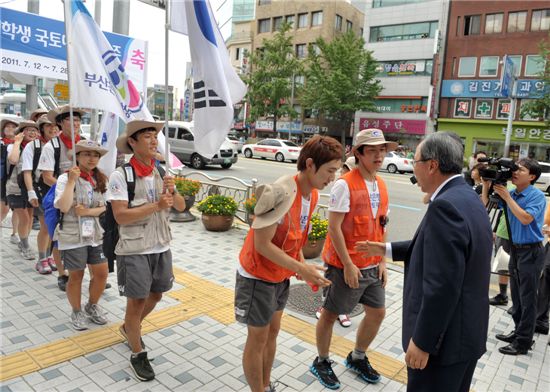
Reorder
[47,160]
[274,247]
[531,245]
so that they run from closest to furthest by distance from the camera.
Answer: [274,247]
[531,245]
[47,160]

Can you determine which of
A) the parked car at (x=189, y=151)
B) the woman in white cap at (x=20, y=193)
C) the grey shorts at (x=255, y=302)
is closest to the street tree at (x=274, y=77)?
the parked car at (x=189, y=151)

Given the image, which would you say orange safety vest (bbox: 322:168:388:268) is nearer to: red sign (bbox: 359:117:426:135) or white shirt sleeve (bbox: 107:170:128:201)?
white shirt sleeve (bbox: 107:170:128:201)

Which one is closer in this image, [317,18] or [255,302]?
[255,302]

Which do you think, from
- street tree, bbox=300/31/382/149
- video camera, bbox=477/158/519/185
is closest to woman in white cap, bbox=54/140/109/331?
video camera, bbox=477/158/519/185

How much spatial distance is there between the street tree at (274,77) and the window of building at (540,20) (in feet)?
57.1

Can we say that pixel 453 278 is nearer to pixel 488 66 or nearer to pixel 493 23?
pixel 488 66

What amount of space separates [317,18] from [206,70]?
42072 mm

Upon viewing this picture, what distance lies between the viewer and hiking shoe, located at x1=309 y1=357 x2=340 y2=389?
3283 millimetres

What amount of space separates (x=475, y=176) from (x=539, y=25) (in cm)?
3135

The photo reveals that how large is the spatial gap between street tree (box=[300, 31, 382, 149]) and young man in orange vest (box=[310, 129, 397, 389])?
29.6 meters

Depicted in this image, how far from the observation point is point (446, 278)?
1.98m

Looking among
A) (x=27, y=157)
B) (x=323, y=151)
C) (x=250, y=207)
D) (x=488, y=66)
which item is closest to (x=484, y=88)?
(x=488, y=66)

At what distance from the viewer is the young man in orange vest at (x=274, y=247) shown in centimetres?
257

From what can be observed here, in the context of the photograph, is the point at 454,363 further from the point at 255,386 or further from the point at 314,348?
the point at 314,348
